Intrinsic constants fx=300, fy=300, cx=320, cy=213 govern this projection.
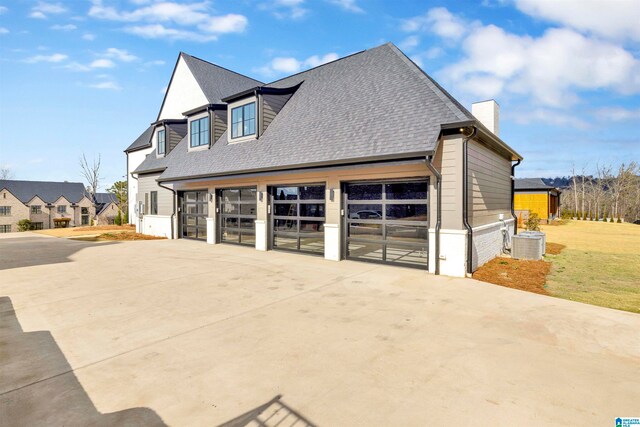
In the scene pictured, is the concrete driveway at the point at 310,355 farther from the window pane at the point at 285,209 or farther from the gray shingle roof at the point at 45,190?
the gray shingle roof at the point at 45,190

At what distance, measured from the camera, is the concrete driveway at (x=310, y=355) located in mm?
2900

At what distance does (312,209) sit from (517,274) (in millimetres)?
7172

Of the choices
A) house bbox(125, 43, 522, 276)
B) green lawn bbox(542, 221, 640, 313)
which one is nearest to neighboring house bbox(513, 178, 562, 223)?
green lawn bbox(542, 221, 640, 313)

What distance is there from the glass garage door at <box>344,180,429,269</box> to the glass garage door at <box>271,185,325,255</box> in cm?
147

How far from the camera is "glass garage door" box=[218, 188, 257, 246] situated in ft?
47.2

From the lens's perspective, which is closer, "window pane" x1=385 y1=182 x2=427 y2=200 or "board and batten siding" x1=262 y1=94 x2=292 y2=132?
"window pane" x1=385 y1=182 x2=427 y2=200

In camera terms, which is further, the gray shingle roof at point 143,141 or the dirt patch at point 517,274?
the gray shingle roof at point 143,141

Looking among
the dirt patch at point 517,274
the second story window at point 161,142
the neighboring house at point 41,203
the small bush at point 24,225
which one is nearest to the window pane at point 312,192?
the dirt patch at point 517,274

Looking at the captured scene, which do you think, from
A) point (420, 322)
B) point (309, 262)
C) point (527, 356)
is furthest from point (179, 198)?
point (527, 356)

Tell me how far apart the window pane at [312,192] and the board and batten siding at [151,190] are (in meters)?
10.9

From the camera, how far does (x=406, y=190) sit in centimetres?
954

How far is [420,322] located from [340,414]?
9.22 ft

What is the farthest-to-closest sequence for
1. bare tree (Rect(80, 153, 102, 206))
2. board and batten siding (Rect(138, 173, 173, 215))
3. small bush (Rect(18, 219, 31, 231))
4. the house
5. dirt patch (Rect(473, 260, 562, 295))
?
1. small bush (Rect(18, 219, 31, 231))
2. bare tree (Rect(80, 153, 102, 206))
3. board and batten siding (Rect(138, 173, 173, 215))
4. the house
5. dirt patch (Rect(473, 260, 562, 295))

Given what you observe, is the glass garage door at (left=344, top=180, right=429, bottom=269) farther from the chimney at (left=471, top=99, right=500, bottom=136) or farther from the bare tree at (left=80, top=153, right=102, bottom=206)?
the bare tree at (left=80, top=153, right=102, bottom=206)
